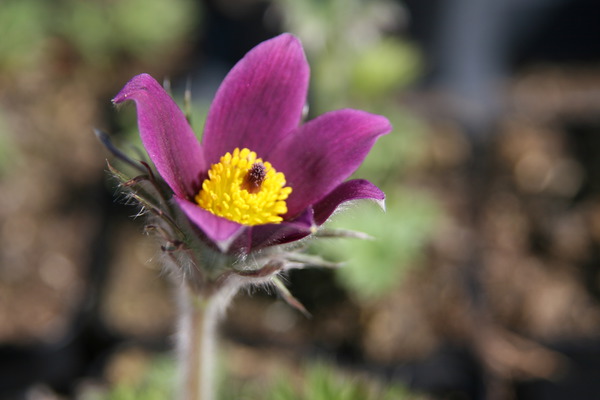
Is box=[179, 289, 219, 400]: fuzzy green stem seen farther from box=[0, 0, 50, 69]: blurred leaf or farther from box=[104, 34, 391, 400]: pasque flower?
box=[0, 0, 50, 69]: blurred leaf

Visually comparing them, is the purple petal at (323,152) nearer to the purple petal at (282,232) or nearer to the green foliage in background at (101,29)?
the purple petal at (282,232)

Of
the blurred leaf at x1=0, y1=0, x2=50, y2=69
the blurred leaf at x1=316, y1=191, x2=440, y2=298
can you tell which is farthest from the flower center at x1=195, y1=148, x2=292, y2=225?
the blurred leaf at x1=0, y1=0, x2=50, y2=69

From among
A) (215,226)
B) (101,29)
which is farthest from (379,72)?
(215,226)

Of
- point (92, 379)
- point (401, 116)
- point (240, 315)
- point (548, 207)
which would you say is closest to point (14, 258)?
point (92, 379)

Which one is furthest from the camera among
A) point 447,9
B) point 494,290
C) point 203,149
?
point 447,9

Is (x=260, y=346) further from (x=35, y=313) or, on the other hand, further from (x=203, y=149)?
(x=203, y=149)

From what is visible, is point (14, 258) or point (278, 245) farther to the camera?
point (14, 258)

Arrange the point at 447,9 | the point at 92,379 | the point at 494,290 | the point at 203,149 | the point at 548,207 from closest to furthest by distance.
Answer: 1. the point at 203,149
2. the point at 92,379
3. the point at 494,290
4. the point at 548,207
5. the point at 447,9

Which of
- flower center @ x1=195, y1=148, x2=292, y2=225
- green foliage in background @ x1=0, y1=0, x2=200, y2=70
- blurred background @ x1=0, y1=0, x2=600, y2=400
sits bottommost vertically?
blurred background @ x1=0, y1=0, x2=600, y2=400

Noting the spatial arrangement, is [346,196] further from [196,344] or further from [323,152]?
[196,344]
